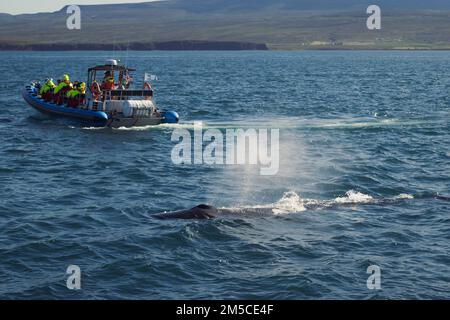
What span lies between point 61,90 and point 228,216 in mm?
30245

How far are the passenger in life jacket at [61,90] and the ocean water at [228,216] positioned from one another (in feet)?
6.60

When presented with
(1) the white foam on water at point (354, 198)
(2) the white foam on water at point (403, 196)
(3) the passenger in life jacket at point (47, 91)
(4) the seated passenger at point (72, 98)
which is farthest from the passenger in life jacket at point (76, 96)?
(2) the white foam on water at point (403, 196)

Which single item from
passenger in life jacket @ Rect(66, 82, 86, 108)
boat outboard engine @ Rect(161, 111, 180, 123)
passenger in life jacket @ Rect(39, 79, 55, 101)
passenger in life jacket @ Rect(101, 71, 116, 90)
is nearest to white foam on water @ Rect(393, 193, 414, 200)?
boat outboard engine @ Rect(161, 111, 180, 123)

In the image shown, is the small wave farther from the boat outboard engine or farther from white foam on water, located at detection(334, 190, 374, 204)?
the boat outboard engine

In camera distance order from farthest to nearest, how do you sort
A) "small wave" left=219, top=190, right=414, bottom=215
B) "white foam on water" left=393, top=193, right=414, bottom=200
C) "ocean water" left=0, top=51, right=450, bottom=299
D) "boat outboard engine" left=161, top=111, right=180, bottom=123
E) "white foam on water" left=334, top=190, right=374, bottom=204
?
"boat outboard engine" left=161, top=111, right=180, bottom=123 < "white foam on water" left=393, top=193, right=414, bottom=200 < "white foam on water" left=334, top=190, right=374, bottom=204 < "small wave" left=219, top=190, right=414, bottom=215 < "ocean water" left=0, top=51, right=450, bottom=299

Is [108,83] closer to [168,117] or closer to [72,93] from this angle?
[72,93]

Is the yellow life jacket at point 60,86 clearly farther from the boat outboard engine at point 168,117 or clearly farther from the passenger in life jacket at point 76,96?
the boat outboard engine at point 168,117

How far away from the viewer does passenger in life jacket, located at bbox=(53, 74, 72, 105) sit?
177 feet

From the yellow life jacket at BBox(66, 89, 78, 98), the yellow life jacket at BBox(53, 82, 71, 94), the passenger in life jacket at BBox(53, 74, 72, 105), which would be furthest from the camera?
the yellow life jacket at BBox(53, 82, 71, 94)

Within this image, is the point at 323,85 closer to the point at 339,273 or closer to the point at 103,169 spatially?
the point at 103,169

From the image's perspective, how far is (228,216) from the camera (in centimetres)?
2695

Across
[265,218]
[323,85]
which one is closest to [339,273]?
[265,218]

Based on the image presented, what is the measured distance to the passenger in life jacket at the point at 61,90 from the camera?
5388 cm

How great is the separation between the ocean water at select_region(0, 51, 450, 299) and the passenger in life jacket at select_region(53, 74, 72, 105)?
2010 millimetres
